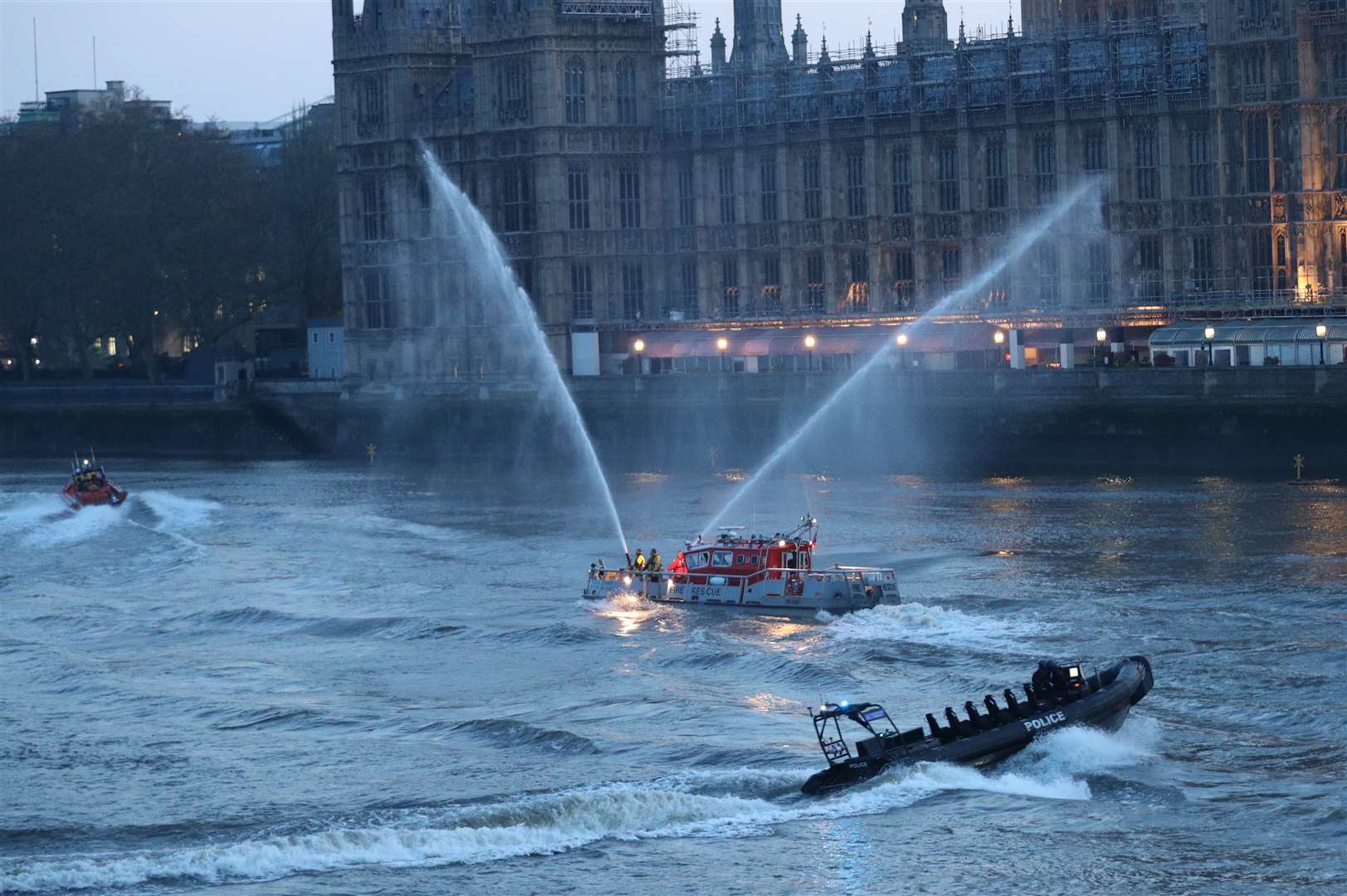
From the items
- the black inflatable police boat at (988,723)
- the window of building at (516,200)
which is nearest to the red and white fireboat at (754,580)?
the black inflatable police boat at (988,723)

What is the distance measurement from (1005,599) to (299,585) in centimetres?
2780

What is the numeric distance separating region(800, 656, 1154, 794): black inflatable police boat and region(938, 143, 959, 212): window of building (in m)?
83.0

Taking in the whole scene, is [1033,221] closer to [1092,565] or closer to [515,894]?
[1092,565]

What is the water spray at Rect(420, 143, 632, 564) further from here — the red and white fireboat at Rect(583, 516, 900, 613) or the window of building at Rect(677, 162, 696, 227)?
the red and white fireboat at Rect(583, 516, 900, 613)

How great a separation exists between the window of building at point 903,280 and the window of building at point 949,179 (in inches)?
148

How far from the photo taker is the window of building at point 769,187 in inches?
5659

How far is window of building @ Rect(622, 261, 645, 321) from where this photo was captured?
147250mm

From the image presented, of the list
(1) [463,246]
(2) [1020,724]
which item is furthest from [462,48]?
(2) [1020,724]

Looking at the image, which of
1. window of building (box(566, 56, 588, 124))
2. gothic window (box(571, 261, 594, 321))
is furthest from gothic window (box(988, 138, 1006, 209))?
gothic window (box(571, 261, 594, 321))

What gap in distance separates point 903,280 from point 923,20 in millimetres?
49031

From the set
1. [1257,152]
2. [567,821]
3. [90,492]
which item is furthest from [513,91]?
[567,821]

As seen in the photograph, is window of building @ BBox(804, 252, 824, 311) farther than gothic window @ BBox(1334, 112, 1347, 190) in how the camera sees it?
Yes

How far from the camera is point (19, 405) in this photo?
167m

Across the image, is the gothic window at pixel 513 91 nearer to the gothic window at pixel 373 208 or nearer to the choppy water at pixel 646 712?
the gothic window at pixel 373 208
